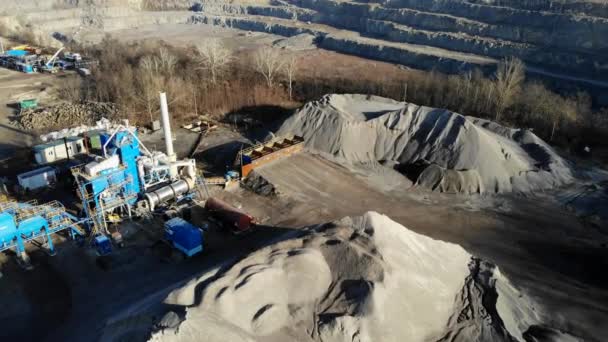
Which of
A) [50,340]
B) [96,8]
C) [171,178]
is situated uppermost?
[96,8]

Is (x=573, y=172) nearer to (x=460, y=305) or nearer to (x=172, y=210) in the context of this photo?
(x=460, y=305)

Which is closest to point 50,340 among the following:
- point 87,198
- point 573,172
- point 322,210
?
point 87,198

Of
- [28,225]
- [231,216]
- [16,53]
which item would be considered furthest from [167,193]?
[16,53]

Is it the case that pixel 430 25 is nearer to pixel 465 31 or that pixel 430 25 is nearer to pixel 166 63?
pixel 465 31

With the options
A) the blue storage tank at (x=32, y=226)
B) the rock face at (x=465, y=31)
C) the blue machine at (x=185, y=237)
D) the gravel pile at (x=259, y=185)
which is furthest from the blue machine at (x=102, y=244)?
the rock face at (x=465, y=31)

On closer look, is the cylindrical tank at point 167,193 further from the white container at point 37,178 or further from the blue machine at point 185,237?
the white container at point 37,178

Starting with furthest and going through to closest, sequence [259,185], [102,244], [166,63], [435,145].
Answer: [166,63] < [435,145] < [259,185] < [102,244]
